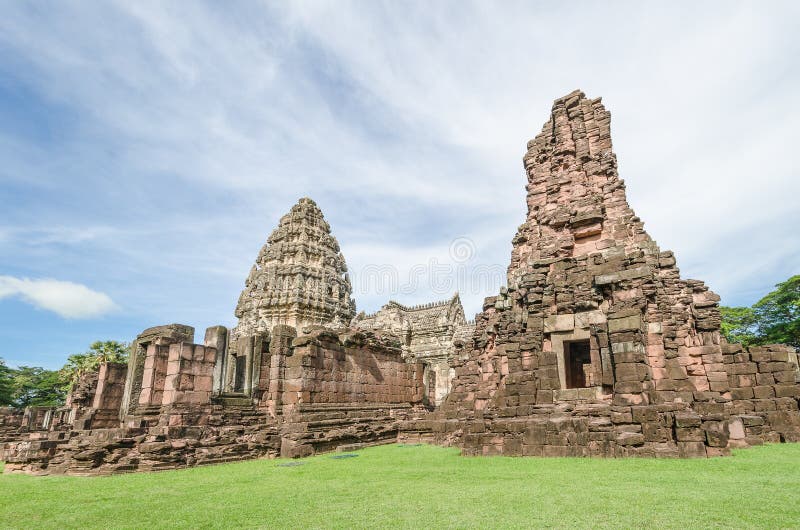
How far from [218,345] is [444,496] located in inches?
367

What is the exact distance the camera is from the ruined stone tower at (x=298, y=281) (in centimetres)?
2955

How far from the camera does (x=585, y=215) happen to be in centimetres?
1377

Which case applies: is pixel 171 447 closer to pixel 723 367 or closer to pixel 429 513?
pixel 429 513

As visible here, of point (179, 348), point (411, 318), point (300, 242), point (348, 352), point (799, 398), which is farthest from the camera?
point (411, 318)

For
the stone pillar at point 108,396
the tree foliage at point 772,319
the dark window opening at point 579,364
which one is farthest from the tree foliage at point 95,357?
the tree foliage at point 772,319

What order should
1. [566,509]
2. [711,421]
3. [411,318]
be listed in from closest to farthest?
[566,509], [711,421], [411,318]

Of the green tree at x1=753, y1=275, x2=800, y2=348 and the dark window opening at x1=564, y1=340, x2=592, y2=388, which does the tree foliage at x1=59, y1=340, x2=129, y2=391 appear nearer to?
the dark window opening at x1=564, y1=340, x2=592, y2=388

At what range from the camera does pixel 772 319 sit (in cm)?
2673

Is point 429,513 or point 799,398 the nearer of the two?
point 429,513

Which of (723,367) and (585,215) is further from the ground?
(585,215)

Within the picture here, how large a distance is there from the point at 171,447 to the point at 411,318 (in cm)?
3024

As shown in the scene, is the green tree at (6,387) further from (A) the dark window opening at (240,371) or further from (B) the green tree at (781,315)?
(B) the green tree at (781,315)

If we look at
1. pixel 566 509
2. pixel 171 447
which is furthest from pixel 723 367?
pixel 171 447

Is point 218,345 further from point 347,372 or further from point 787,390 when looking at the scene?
point 787,390
